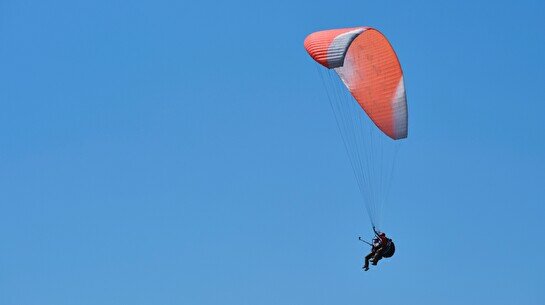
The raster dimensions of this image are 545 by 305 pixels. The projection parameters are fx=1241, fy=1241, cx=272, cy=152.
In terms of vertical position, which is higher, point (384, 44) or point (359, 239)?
point (384, 44)

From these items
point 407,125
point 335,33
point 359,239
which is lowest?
point 359,239

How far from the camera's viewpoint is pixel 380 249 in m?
40.3

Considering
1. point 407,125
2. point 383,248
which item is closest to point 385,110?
point 407,125

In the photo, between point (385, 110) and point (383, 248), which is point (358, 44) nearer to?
point (385, 110)

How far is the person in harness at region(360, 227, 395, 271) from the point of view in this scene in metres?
40.3

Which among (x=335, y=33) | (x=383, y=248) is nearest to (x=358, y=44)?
(x=335, y=33)

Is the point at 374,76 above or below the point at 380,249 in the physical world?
above

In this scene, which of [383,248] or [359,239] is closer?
[359,239]

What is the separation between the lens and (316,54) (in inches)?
1594

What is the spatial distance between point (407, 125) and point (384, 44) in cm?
280

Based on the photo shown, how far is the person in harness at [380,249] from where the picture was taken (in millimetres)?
40281

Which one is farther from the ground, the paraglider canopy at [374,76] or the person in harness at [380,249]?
the paraglider canopy at [374,76]

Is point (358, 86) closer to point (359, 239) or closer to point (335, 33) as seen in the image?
point (335, 33)

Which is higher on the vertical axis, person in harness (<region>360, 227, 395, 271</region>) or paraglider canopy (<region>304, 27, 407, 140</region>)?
paraglider canopy (<region>304, 27, 407, 140</region>)
